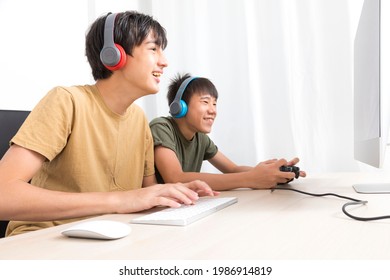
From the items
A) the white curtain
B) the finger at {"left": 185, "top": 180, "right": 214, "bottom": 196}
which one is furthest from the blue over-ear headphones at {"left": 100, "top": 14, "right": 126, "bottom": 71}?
the white curtain

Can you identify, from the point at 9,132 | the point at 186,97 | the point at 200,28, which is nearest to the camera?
the point at 9,132

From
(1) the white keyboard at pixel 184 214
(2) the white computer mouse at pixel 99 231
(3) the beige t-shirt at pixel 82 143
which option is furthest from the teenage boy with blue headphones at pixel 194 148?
(2) the white computer mouse at pixel 99 231

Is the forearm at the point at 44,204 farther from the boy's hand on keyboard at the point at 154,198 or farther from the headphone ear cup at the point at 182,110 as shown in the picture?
the headphone ear cup at the point at 182,110

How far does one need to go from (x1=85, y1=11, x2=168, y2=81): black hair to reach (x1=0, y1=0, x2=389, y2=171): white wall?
0.65 meters

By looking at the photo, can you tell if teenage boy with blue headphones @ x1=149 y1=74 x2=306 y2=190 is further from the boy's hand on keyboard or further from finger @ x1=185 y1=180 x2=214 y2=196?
the boy's hand on keyboard

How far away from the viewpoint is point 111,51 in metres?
1.06

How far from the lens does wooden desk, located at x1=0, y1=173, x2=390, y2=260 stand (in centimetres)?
47

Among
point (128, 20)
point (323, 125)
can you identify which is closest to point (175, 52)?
point (323, 125)

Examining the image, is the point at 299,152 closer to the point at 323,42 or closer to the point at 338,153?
the point at 338,153

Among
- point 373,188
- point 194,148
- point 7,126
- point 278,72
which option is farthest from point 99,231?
point 278,72

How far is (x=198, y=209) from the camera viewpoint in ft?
2.45

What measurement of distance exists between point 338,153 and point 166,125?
0.90 m

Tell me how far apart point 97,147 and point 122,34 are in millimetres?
327

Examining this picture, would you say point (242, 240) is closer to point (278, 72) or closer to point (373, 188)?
point (373, 188)
